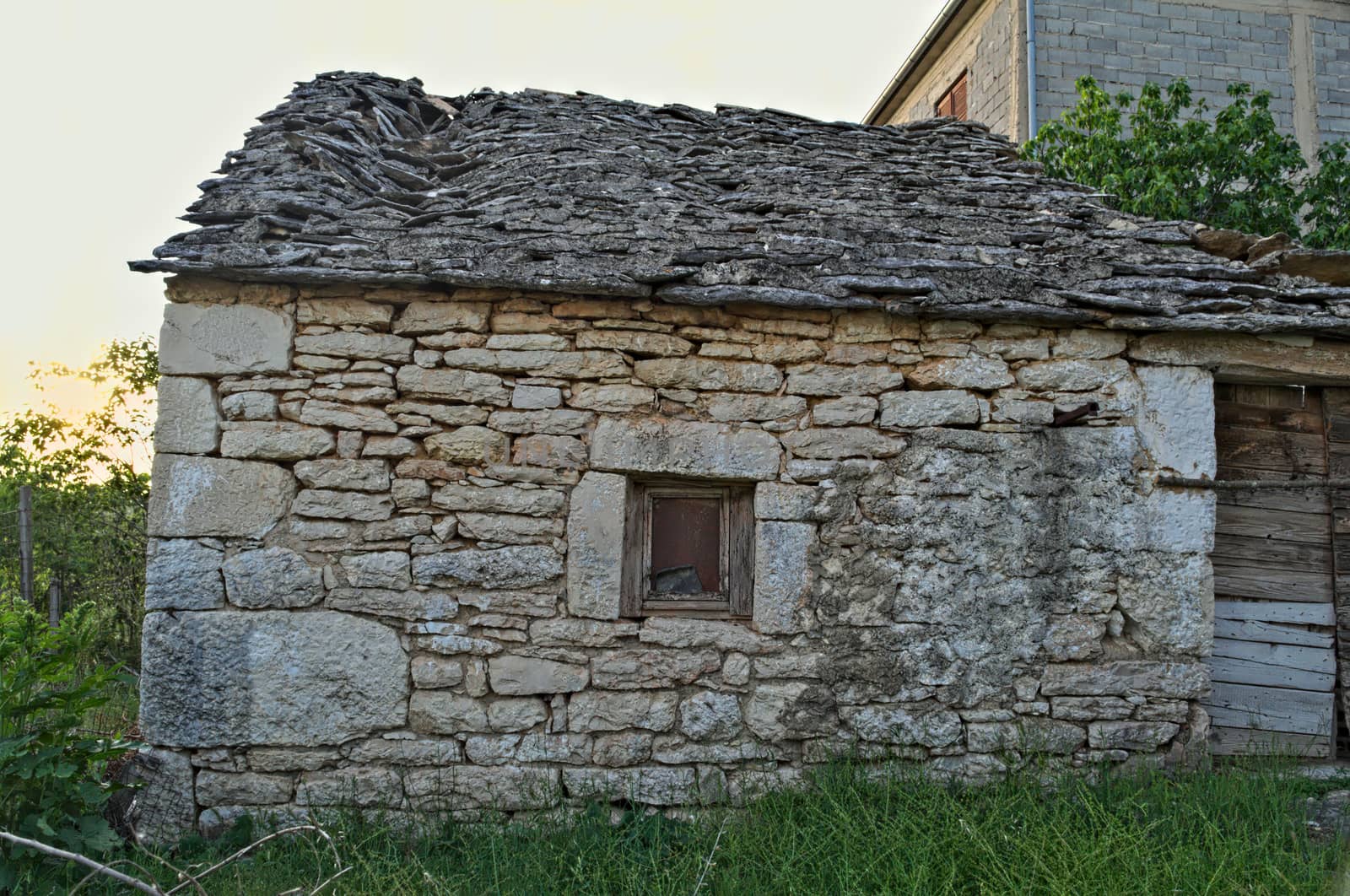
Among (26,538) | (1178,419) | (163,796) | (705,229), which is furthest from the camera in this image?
(26,538)

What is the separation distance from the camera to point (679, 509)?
3.87 meters

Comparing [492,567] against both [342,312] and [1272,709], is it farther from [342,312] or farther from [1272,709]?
[1272,709]

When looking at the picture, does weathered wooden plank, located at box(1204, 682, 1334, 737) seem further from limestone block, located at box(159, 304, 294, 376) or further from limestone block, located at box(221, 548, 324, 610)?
limestone block, located at box(159, 304, 294, 376)

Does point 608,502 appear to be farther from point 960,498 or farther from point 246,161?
point 246,161

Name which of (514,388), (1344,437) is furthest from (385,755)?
(1344,437)

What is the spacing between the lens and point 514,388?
368 centimetres

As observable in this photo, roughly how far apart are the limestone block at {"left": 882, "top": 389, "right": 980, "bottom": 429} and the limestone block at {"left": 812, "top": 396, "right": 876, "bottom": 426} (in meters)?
0.07

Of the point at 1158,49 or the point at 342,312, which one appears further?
the point at 1158,49

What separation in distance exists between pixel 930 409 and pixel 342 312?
2.52 meters

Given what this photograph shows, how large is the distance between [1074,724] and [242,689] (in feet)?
11.2

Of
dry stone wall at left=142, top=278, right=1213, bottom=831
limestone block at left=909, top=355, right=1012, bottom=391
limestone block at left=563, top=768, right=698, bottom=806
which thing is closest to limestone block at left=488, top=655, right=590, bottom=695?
dry stone wall at left=142, top=278, right=1213, bottom=831

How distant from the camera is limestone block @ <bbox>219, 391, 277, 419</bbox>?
3580 mm

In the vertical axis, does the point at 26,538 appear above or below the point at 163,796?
above

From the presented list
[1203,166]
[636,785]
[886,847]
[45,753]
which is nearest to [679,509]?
[636,785]
